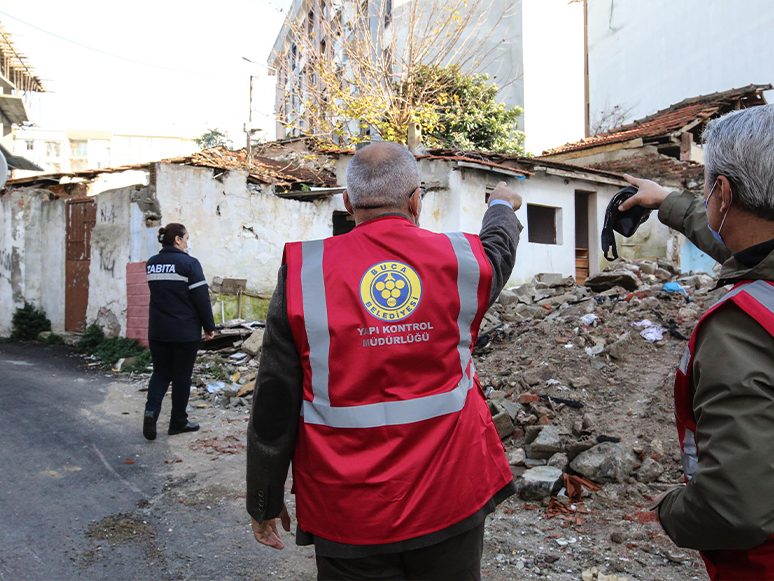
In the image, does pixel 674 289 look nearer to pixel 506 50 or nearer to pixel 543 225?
pixel 543 225

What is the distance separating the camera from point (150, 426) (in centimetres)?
536

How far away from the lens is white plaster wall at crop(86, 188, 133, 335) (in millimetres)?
10305

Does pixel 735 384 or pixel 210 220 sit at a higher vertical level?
pixel 210 220

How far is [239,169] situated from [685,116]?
13.5 m

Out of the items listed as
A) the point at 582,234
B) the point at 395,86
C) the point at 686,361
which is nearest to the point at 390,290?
the point at 686,361

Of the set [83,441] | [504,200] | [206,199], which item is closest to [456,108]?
[206,199]

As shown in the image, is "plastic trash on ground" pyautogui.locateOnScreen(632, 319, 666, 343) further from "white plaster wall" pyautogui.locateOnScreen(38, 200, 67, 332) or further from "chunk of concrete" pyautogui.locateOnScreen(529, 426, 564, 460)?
"white plaster wall" pyautogui.locateOnScreen(38, 200, 67, 332)

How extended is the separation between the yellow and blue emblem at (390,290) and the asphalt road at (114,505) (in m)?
2.14

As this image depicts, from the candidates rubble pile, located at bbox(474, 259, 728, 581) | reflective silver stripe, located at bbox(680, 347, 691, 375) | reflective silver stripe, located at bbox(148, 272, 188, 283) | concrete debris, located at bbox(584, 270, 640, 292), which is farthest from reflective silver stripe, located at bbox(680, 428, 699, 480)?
concrete debris, located at bbox(584, 270, 640, 292)

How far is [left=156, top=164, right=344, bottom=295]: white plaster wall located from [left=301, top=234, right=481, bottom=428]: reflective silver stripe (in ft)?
30.4

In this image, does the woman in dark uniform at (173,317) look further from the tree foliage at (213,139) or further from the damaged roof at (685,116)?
the tree foliage at (213,139)

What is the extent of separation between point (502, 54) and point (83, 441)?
21403mm

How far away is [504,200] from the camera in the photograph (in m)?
2.08

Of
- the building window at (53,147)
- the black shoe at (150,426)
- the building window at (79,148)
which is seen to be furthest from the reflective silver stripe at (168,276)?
the building window at (79,148)
